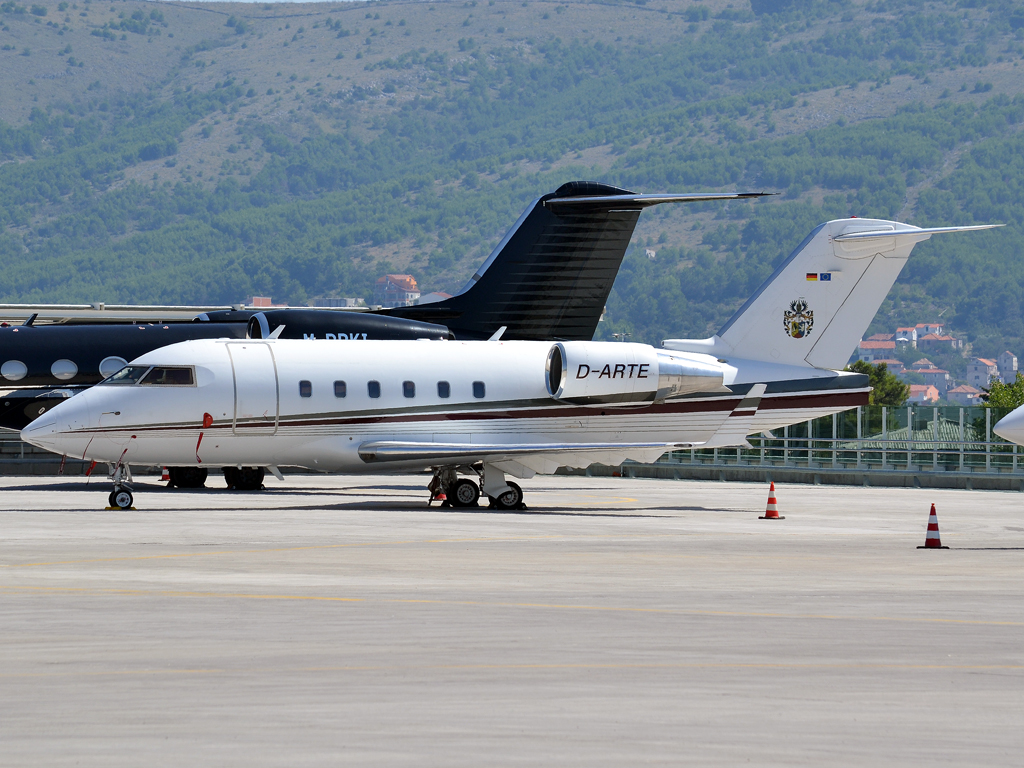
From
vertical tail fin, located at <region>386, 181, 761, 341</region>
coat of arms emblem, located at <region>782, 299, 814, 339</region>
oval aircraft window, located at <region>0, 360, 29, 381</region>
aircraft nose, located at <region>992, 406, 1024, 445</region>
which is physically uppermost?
vertical tail fin, located at <region>386, 181, 761, 341</region>

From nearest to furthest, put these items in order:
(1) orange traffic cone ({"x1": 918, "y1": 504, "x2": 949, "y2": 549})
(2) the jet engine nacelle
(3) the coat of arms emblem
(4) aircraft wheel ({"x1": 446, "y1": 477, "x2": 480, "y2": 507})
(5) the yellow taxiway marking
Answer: (5) the yellow taxiway marking → (1) orange traffic cone ({"x1": 918, "y1": 504, "x2": 949, "y2": 549}) → (4) aircraft wheel ({"x1": 446, "y1": 477, "x2": 480, "y2": 507}) → (2) the jet engine nacelle → (3) the coat of arms emblem

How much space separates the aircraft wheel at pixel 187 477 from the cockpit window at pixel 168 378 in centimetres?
733

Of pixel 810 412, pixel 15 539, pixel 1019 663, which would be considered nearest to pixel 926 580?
pixel 1019 663

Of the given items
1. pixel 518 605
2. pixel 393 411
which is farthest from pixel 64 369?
pixel 518 605

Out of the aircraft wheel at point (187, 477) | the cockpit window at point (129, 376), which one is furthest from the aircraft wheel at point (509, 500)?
the aircraft wheel at point (187, 477)

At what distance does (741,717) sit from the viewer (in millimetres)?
8766

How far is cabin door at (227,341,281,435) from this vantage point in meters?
26.8

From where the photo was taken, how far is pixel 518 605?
13.5 m

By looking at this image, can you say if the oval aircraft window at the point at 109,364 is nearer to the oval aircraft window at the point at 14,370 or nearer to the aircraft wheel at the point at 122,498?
the oval aircraft window at the point at 14,370

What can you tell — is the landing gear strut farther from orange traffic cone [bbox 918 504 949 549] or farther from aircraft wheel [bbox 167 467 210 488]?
orange traffic cone [bbox 918 504 949 549]

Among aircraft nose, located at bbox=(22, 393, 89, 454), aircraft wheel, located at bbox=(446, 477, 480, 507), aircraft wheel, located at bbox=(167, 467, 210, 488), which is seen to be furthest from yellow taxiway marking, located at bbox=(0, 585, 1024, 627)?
aircraft wheel, located at bbox=(167, 467, 210, 488)

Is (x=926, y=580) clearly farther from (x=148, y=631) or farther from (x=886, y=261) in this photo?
(x=886, y=261)

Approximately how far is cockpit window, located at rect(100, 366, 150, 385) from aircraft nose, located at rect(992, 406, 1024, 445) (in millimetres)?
14917

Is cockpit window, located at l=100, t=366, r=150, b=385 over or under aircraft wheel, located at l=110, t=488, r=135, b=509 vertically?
over
